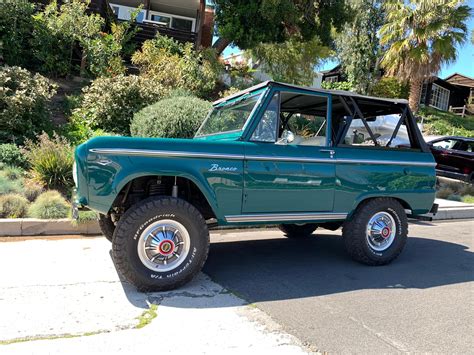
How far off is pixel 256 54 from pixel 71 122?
1096 cm

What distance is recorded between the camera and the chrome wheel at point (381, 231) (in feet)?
16.7

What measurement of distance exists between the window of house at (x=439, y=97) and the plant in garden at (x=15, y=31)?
32.0 metres

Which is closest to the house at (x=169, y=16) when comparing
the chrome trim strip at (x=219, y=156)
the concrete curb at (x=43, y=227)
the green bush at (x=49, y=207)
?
the green bush at (x=49, y=207)

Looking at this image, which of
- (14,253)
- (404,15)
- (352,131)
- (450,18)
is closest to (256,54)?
(404,15)

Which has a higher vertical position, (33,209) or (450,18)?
(450,18)

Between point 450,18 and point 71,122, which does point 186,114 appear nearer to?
point 71,122

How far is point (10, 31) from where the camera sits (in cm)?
1193

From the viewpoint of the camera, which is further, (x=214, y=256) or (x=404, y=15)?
(x=404, y=15)

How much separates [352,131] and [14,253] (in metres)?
4.48

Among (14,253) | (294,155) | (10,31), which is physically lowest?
(14,253)

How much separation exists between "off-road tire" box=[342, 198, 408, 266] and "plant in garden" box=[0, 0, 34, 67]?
11172 mm

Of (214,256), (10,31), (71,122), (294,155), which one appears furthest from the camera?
(10,31)

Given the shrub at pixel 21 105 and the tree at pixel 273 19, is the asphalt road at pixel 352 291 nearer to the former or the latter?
the shrub at pixel 21 105

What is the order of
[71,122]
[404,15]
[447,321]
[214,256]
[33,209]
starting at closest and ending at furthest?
[447,321], [214,256], [33,209], [71,122], [404,15]
